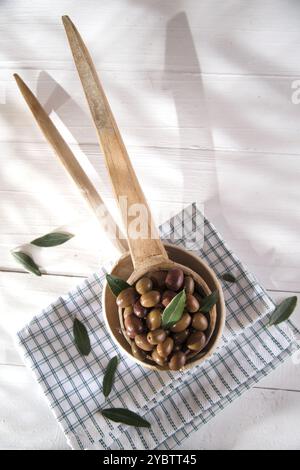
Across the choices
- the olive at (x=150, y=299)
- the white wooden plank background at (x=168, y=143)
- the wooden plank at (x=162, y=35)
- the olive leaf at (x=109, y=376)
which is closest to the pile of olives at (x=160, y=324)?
the olive at (x=150, y=299)

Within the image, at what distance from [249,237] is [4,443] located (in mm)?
578

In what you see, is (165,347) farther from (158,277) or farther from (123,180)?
(123,180)

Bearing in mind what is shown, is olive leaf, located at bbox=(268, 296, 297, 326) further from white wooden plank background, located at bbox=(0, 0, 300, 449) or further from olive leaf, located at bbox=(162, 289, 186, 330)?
olive leaf, located at bbox=(162, 289, 186, 330)

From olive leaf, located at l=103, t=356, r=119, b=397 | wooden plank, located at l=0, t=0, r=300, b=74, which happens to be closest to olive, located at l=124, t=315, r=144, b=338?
olive leaf, located at l=103, t=356, r=119, b=397

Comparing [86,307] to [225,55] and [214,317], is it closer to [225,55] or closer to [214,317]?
[214,317]

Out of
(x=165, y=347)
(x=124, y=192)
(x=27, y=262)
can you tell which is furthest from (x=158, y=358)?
(x=27, y=262)

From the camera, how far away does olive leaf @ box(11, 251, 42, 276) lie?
0.86 meters

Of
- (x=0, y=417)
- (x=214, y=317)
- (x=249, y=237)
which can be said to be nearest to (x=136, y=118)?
(x=249, y=237)

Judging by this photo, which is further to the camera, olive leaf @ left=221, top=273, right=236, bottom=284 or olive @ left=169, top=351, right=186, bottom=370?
olive leaf @ left=221, top=273, right=236, bottom=284

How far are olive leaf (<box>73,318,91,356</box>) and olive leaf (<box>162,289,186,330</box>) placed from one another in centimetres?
20

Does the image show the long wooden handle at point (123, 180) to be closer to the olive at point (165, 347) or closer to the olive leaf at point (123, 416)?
the olive at point (165, 347)

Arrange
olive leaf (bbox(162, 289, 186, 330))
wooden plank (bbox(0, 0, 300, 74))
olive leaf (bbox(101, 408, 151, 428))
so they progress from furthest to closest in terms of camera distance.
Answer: wooden plank (bbox(0, 0, 300, 74)) < olive leaf (bbox(101, 408, 151, 428)) < olive leaf (bbox(162, 289, 186, 330))

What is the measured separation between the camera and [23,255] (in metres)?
0.87

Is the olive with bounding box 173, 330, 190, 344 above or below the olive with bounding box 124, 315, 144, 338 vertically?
below
